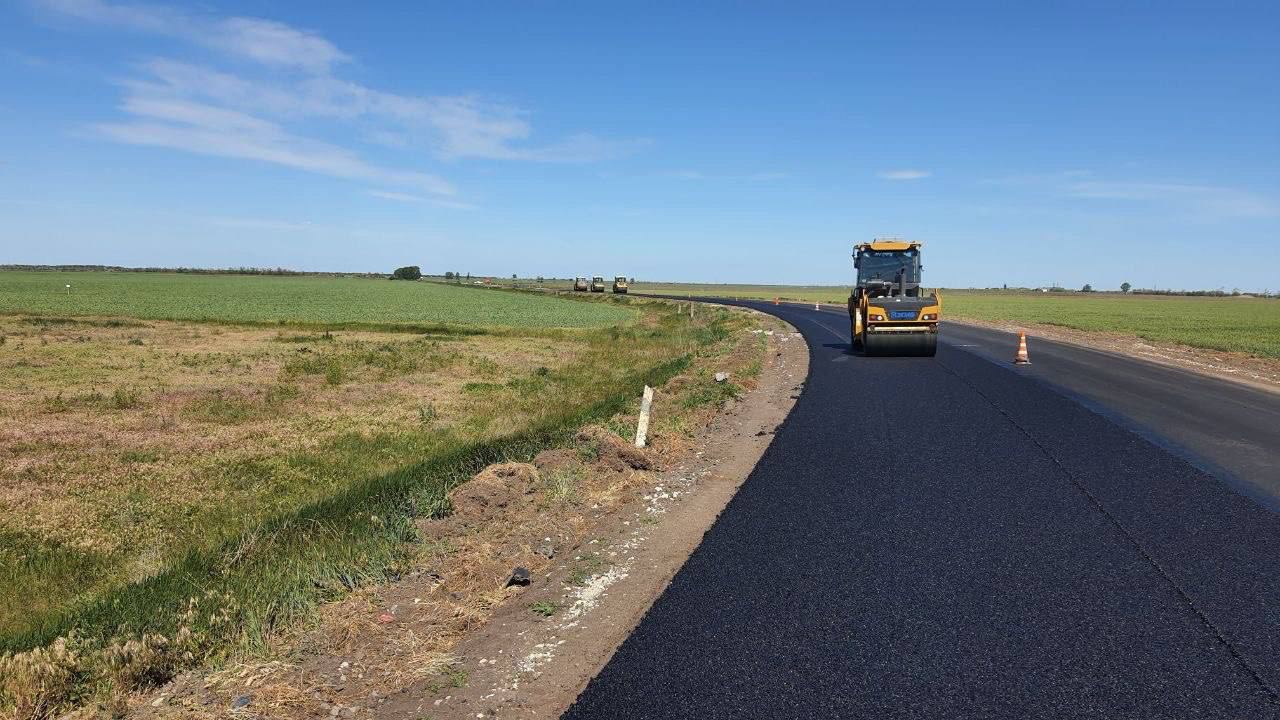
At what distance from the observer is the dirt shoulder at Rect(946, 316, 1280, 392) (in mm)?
19594

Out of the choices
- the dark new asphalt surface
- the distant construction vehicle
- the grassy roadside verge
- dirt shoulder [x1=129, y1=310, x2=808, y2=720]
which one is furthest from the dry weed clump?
the distant construction vehicle

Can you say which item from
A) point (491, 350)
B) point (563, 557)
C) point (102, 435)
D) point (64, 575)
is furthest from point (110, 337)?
point (563, 557)

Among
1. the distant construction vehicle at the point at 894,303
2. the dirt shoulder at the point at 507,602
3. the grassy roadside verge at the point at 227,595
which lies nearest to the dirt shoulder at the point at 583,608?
the dirt shoulder at the point at 507,602

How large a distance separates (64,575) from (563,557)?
15.8 ft

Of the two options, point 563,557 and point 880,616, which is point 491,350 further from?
point 880,616

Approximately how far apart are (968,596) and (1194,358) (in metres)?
25.7

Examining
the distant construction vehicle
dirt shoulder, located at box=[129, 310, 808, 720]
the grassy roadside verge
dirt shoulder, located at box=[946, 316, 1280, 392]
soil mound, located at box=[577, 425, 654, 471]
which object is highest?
the distant construction vehicle

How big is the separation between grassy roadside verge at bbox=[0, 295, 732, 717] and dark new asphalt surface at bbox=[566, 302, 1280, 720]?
8.56ft

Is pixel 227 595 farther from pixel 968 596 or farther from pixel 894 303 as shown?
pixel 894 303

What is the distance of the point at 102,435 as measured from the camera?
489 inches

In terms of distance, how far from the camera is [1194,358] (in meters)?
25.3

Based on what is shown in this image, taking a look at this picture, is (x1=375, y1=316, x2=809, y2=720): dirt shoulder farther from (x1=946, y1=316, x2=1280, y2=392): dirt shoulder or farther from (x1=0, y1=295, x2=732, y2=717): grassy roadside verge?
A: (x1=946, y1=316, x2=1280, y2=392): dirt shoulder

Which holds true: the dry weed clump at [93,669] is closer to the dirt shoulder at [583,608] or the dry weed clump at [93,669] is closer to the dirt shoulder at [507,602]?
the dirt shoulder at [507,602]

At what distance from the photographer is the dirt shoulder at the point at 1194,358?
1959 cm
